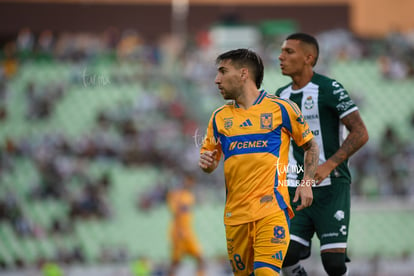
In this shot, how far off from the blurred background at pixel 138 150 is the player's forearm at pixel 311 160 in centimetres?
849

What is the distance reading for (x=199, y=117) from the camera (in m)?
19.8

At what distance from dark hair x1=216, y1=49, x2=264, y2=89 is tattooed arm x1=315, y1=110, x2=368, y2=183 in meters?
0.97

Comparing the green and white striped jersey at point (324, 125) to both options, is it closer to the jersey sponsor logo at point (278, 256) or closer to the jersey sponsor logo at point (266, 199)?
the jersey sponsor logo at point (266, 199)

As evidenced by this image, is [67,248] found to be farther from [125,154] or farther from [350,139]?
[350,139]

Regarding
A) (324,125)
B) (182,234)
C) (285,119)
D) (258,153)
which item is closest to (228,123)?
(258,153)

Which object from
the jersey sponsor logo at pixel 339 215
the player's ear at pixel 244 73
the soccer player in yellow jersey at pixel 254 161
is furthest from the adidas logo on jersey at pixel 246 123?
the jersey sponsor logo at pixel 339 215

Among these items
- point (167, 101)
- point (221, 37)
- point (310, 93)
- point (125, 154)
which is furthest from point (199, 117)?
point (310, 93)

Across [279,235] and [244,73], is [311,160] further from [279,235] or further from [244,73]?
[244,73]

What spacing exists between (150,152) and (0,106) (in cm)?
505

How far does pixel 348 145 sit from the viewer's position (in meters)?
5.70

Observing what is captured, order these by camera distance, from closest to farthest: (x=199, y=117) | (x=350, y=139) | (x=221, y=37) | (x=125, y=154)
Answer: (x=350, y=139)
(x=125, y=154)
(x=199, y=117)
(x=221, y=37)

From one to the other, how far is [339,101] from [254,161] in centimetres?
128

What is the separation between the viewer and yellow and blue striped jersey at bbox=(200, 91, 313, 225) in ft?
16.6

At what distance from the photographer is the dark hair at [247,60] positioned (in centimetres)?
521
